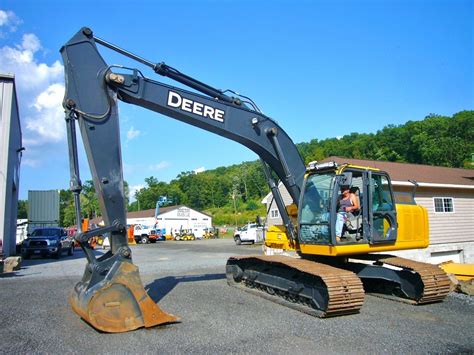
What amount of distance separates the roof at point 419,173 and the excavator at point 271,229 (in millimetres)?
9113

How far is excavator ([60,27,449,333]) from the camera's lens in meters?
6.35

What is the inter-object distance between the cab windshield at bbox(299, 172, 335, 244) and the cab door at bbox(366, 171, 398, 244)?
32.3 inches

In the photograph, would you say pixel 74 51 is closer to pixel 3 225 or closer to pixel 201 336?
pixel 201 336

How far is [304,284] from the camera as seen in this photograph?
25.8 feet

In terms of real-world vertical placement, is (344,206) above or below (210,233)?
above

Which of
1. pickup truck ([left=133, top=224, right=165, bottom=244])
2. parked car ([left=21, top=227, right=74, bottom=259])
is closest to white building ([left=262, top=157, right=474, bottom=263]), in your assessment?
parked car ([left=21, top=227, right=74, bottom=259])

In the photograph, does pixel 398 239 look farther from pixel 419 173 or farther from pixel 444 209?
pixel 419 173

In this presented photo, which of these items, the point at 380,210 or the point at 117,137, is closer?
the point at 117,137

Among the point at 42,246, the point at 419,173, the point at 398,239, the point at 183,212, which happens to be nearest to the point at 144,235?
the point at 183,212

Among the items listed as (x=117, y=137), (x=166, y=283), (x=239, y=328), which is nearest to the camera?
(x=239, y=328)

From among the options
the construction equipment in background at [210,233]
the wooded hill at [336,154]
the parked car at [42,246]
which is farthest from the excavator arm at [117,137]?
the wooded hill at [336,154]

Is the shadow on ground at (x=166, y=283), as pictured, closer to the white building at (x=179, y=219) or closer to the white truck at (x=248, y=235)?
the white truck at (x=248, y=235)

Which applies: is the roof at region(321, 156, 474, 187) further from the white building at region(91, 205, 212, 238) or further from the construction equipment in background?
the white building at region(91, 205, 212, 238)

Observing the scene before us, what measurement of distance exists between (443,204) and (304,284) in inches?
548
